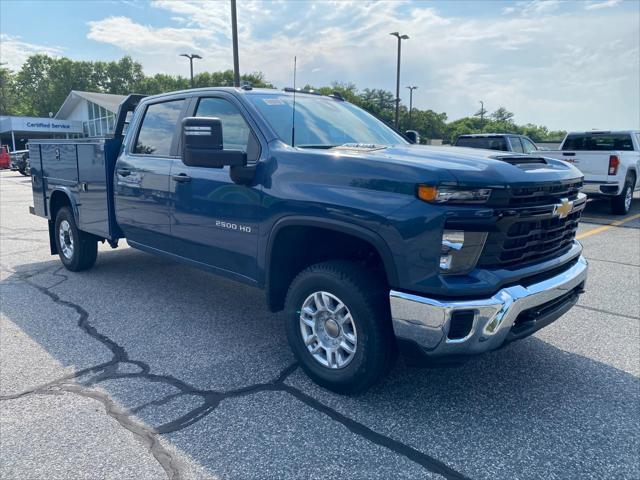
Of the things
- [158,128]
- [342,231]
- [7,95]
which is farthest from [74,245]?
[7,95]

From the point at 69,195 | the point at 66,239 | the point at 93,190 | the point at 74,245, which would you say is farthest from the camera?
the point at 66,239

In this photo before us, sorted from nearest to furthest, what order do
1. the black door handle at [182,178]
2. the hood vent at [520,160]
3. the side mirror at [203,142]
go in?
the hood vent at [520,160] < the side mirror at [203,142] < the black door handle at [182,178]

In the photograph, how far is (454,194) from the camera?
2.57 metres

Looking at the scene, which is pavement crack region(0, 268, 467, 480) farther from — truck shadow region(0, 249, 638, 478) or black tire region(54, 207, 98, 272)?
black tire region(54, 207, 98, 272)

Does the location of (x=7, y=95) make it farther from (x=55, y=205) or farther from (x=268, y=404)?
(x=268, y=404)

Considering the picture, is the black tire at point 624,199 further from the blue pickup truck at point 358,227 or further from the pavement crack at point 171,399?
the pavement crack at point 171,399

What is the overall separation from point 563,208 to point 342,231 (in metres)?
1.39

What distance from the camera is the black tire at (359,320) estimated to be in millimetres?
2879

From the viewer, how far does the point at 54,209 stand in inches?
254

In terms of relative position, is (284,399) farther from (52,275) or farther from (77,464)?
(52,275)

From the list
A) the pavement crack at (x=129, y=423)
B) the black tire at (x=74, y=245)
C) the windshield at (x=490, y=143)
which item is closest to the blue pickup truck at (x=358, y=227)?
the pavement crack at (x=129, y=423)

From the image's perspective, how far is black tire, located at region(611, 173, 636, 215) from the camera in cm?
1117

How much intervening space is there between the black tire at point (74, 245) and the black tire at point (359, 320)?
12.7 ft

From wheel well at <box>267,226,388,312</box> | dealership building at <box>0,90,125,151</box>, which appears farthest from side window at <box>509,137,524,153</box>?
dealership building at <box>0,90,125,151</box>
